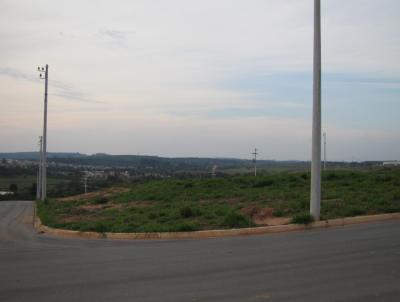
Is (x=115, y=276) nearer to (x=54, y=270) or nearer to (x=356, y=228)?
(x=54, y=270)

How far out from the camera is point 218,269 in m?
8.69

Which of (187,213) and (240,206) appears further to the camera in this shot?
(240,206)

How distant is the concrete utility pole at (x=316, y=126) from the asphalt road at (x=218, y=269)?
139 cm

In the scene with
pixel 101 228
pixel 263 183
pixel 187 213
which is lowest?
pixel 101 228

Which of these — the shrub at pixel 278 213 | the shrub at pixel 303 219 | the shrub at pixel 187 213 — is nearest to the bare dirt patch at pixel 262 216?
the shrub at pixel 278 213

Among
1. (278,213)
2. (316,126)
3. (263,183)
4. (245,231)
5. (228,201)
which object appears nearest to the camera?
(245,231)

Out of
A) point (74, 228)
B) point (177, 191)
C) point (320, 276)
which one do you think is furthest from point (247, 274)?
point (177, 191)

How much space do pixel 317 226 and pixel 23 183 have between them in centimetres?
7213

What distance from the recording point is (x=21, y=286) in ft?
26.1

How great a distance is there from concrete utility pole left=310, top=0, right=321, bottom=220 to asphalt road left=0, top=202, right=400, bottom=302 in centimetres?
139

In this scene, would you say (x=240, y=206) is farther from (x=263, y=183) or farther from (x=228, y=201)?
(x=263, y=183)

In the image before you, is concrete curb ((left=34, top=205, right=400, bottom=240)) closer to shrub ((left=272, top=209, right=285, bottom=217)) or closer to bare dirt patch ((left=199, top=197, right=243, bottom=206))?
shrub ((left=272, top=209, right=285, bottom=217))

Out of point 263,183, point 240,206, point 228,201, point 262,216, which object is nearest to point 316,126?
point 262,216

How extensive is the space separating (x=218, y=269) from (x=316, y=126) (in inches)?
268
